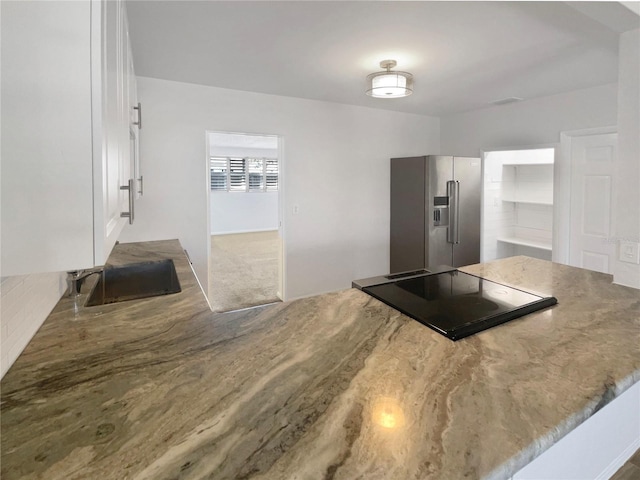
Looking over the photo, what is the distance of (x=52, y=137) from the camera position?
0.69m

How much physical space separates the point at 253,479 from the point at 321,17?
2.24 m

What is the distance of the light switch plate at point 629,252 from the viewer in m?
1.76

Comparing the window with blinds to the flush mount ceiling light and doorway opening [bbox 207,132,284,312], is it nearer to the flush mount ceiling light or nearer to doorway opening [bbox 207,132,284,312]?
doorway opening [bbox 207,132,284,312]

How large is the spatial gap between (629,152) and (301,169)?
9.55 ft

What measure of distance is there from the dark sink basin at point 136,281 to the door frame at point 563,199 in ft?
12.9

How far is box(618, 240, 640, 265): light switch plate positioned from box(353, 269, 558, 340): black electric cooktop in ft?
2.27

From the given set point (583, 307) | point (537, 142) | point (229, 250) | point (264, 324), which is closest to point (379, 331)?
point (264, 324)

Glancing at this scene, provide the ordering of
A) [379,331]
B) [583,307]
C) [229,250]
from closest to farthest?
[379,331] → [583,307] → [229,250]

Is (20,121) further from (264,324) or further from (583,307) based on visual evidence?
(583,307)

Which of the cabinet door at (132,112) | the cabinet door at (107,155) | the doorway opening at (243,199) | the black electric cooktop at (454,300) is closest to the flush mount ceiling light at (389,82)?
the black electric cooktop at (454,300)

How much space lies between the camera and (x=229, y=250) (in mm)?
7211

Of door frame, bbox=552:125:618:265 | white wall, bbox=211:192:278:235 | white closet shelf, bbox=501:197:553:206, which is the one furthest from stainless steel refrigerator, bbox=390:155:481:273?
white wall, bbox=211:192:278:235

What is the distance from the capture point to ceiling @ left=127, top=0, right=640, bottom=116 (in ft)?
6.34

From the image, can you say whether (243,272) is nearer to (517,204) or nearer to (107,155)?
(517,204)
